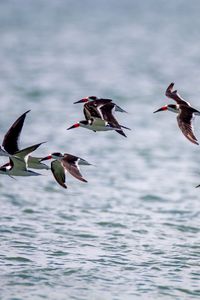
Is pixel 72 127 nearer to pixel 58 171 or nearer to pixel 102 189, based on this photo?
pixel 58 171

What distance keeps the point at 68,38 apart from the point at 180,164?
209ft

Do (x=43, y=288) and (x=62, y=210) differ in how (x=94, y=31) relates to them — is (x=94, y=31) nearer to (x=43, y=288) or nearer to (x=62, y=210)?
(x=62, y=210)

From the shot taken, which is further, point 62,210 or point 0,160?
point 0,160

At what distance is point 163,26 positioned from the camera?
419 ft

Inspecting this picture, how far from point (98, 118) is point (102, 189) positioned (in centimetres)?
1463

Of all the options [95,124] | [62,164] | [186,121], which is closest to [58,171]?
[62,164]

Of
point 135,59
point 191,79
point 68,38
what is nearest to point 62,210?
point 191,79

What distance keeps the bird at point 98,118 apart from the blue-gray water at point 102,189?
3.43 metres

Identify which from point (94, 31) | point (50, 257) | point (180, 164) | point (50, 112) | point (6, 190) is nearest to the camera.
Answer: point (50, 257)

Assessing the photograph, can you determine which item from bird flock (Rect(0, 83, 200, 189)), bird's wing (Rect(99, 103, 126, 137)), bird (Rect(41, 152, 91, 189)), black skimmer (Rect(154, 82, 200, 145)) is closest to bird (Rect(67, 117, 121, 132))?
bird flock (Rect(0, 83, 200, 189))

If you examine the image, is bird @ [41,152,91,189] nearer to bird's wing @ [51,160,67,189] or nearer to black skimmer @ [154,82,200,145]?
bird's wing @ [51,160,67,189]

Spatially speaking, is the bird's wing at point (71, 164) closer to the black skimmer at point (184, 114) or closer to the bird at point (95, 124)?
the bird at point (95, 124)

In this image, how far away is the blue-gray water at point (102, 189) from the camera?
2512cm

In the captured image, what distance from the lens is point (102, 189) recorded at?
3734 centimetres
